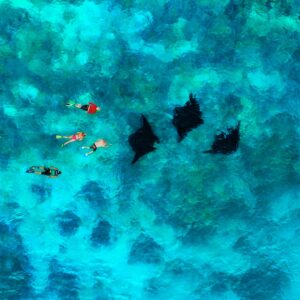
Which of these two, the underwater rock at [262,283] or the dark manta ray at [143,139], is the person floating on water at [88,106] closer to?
the dark manta ray at [143,139]

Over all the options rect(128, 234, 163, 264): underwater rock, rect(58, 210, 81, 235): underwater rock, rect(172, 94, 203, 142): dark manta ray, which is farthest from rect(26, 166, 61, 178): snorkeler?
rect(172, 94, 203, 142): dark manta ray

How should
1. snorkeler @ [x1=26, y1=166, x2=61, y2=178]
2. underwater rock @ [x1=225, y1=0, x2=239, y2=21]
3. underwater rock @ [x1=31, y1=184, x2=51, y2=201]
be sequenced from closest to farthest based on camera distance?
1. underwater rock @ [x1=225, y1=0, x2=239, y2=21]
2. snorkeler @ [x1=26, y1=166, x2=61, y2=178]
3. underwater rock @ [x1=31, y1=184, x2=51, y2=201]

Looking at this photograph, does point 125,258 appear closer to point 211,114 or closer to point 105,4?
point 211,114

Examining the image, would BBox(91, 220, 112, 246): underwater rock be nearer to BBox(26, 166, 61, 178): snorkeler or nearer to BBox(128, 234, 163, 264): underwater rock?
BBox(128, 234, 163, 264): underwater rock

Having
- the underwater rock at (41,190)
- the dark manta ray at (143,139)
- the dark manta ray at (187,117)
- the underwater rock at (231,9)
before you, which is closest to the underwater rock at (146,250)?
the dark manta ray at (143,139)

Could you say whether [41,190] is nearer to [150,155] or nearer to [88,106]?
[88,106]

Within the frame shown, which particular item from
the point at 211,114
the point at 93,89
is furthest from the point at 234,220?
the point at 93,89
